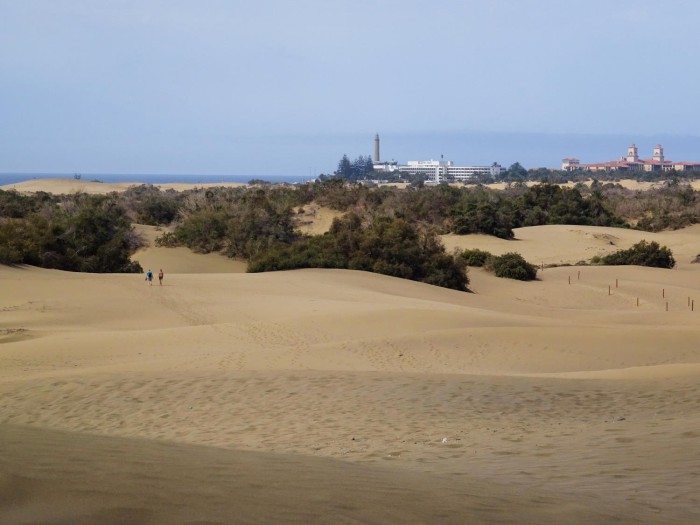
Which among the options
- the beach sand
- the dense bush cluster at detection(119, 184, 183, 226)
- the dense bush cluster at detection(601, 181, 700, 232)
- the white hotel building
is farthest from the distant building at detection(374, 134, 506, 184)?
the beach sand

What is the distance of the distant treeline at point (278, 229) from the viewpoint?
2939 cm

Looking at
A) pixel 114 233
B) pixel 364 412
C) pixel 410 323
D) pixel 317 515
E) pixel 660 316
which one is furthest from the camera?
pixel 114 233

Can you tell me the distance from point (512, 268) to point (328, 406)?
23.8 metres

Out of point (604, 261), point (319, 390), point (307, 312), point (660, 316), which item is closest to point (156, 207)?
point (604, 261)

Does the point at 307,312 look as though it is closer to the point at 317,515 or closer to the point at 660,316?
the point at 660,316

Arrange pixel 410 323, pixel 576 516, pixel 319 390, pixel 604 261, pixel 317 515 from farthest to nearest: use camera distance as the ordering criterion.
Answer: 1. pixel 604 261
2. pixel 410 323
3. pixel 319 390
4. pixel 576 516
5. pixel 317 515

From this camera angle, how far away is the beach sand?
4.73 m

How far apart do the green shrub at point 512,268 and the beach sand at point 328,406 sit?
6.43 meters

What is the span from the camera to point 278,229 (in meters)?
36.5

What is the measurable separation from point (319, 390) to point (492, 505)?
265 inches

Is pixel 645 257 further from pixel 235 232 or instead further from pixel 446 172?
pixel 446 172

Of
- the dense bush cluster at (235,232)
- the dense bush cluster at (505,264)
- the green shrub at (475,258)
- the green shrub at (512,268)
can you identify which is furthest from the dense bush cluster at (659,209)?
the dense bush cluster at (235,232)

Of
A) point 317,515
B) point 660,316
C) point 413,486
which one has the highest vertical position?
point 317,515

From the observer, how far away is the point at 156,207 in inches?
1912
